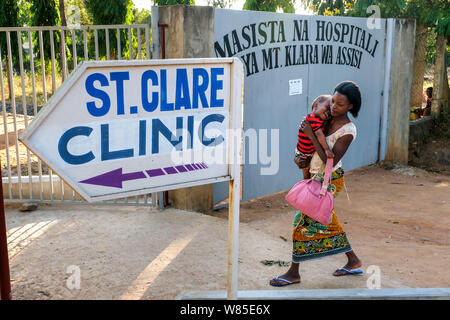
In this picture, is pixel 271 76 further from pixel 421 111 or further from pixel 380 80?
pixel 421 111

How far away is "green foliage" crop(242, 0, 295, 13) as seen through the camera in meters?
19.8

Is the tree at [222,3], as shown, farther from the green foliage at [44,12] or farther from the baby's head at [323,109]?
the baby's head at [323,109]

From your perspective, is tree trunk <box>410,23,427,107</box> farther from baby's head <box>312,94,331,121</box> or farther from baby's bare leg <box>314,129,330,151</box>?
baby's bare leg <box>314,129,330,151</box>

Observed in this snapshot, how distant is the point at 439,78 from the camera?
422 inches

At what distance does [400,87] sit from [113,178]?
7377 mm

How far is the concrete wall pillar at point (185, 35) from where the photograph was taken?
17.4 feet

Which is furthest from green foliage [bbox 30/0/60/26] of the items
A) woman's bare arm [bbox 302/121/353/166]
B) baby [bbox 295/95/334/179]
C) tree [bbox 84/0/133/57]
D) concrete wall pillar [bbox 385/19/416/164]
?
woman's bare arm [bbox 302/121/353/166]

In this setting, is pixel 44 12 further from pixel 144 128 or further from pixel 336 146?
pixel 144 128

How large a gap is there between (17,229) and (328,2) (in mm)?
11544

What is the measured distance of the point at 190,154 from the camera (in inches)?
100

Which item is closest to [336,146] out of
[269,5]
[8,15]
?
[8,15]

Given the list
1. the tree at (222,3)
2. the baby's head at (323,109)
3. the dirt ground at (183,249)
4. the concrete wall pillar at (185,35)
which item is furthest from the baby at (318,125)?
the tree at (222,3)

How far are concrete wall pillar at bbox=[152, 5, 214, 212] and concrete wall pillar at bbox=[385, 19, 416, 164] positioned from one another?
14.1ft

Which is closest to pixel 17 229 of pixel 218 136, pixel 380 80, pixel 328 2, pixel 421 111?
pixel 218 136
